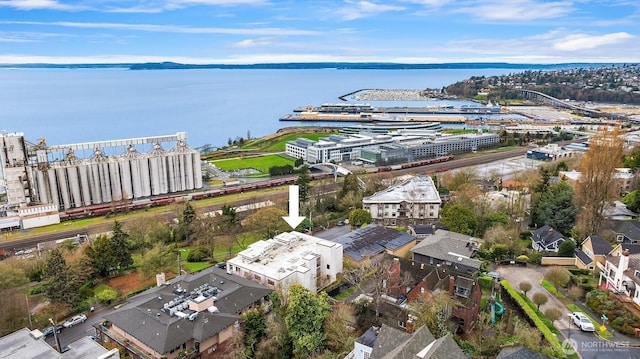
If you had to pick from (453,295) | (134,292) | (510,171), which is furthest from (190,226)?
(510,171)

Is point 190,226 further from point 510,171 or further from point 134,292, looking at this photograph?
point 510,171

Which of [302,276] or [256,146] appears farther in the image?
[256,146]

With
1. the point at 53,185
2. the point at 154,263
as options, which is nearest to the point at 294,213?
the point at 154,263

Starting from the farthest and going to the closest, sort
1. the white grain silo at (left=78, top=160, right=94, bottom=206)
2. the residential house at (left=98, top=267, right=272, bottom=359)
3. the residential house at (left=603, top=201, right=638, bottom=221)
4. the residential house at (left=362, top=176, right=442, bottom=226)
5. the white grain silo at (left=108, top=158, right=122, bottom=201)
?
1. the white grain silo at (left=108, top=158, right=122, bottom=201)
2. the white grain silo at (left=78, top=160, right=94, bottom=206)
3. the residential house at (left=362, top=176, right=442, bottom=226)
4. the residential house at (left=603, top=201, right=638, bottom=221)
5. the residential house at (left=98, top=267, right=272, bottom=359)

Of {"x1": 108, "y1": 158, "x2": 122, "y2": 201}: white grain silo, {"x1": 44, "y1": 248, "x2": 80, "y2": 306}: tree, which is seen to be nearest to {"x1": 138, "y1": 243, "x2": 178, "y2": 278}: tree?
{"x1": 44, "y1": 248, "x2": 80, "y2": 306}: tree

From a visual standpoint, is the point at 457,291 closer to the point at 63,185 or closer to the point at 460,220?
the point at 460,220

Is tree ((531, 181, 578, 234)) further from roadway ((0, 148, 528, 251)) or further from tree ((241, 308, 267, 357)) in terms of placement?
tree ((241, 308, 267, 357))
